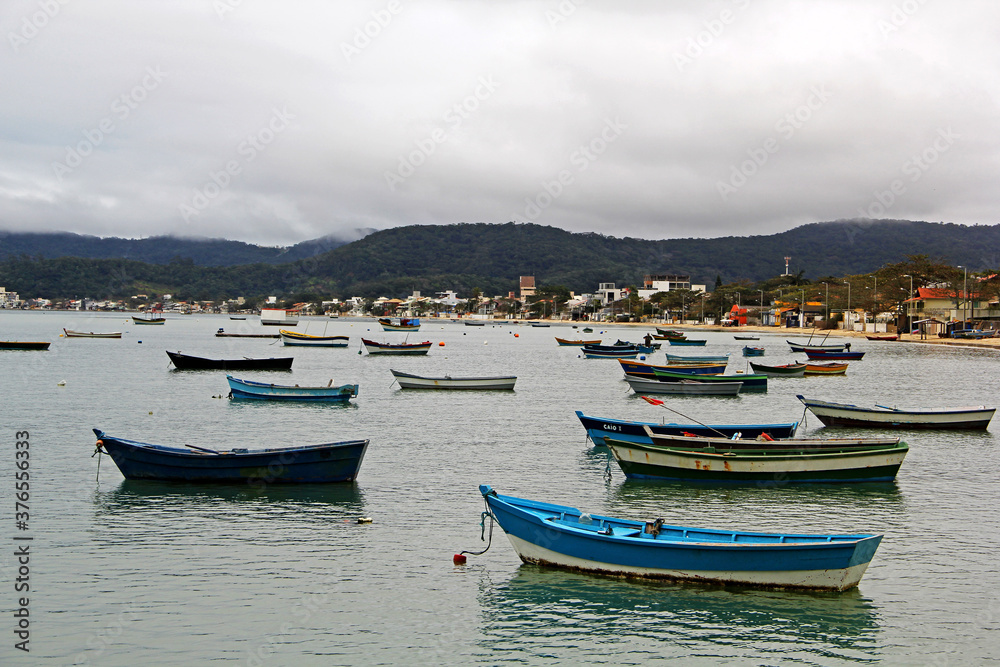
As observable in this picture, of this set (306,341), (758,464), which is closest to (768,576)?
(758,464)

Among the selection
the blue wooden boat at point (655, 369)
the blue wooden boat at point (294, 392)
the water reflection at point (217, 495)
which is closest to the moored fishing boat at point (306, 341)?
the blue wooden boat at point (655, 369)

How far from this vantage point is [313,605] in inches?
549

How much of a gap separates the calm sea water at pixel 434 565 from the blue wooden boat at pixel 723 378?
46.9 feet

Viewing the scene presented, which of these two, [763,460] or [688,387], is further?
[688,387]

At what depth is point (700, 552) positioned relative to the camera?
14.0 metres

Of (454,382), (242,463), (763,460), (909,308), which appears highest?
(909,308)

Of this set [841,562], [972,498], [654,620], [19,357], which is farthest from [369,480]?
[19,357]

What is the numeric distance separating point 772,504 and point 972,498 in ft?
19.9

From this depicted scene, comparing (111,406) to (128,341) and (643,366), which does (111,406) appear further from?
(128,341)

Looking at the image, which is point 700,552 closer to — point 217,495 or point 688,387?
point 217,495

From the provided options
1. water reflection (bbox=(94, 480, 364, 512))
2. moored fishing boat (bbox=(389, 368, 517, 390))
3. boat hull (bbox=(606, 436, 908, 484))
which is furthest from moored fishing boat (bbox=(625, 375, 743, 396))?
water reflection (bbox=(94, 480, 364, 512))

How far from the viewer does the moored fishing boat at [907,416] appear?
32.8m

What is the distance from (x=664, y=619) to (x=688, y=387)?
35931 millimetres

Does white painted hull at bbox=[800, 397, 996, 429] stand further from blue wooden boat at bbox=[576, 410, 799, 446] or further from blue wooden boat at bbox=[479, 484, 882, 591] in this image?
blue wooden boat at bbox=[479, 484, 882, 591]
